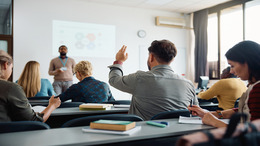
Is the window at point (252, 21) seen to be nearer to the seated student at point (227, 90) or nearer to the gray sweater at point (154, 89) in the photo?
the seated student at point (227, 90)

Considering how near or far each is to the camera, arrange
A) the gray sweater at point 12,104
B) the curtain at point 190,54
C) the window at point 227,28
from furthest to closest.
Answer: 1. the curtain at point 190,54
2. the window at point 227,28
3. the gray sweater at point 12,104

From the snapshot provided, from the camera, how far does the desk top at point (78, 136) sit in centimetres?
114

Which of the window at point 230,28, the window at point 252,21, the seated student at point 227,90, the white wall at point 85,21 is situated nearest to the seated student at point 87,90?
the seated student at point 227,90

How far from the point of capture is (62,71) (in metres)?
5.99

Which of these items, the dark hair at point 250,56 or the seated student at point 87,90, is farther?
the seated student at point 87,90

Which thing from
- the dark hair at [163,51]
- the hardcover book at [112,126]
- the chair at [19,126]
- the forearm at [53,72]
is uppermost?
the dark hair at [163,51]

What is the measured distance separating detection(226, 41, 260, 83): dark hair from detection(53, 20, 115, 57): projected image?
564cm

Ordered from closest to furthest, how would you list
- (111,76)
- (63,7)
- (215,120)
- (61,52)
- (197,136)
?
(197,136) < (215,120) < (111,76) < (61,52) < (63,7)

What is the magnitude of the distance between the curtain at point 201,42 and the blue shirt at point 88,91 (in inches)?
203

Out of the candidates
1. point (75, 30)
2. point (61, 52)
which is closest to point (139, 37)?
point (75, 30)

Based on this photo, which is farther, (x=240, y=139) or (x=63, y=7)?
(x=63, y=7)

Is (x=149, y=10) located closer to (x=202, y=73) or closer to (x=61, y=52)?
(x=202, y=73)

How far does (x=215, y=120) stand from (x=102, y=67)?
5678 millimetres

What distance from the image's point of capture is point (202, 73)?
7613 mm
